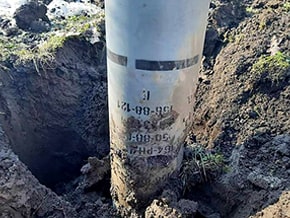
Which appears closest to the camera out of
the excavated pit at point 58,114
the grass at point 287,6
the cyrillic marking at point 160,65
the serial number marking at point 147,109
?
the cyrillic marking at point 160,65

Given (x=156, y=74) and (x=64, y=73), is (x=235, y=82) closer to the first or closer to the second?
(x=156, y=74)

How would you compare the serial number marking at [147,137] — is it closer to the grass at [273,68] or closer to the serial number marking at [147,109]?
the serial number marking at [147,109]

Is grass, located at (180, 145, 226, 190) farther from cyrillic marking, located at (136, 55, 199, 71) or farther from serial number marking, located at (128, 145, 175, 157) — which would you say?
cyrillic marking, located at (136, 55, 199, 71)

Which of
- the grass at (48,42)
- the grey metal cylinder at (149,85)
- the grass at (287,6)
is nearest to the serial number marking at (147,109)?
the grey metal cylinder at (149,85)

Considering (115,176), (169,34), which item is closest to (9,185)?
(115,176)

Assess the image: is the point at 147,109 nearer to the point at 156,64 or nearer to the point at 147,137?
the point at 147,137

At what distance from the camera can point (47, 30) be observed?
181 inches

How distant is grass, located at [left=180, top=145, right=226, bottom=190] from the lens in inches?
122

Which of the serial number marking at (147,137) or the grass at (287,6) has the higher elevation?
the grass at (287,6)

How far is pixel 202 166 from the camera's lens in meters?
3.11

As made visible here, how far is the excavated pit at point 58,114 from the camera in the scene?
12.3 feet

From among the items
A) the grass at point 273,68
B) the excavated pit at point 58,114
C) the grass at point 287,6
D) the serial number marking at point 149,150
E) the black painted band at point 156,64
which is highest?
the black painted band at point 156,64

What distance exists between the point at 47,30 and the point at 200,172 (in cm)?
247

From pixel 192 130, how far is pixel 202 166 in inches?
27.7
